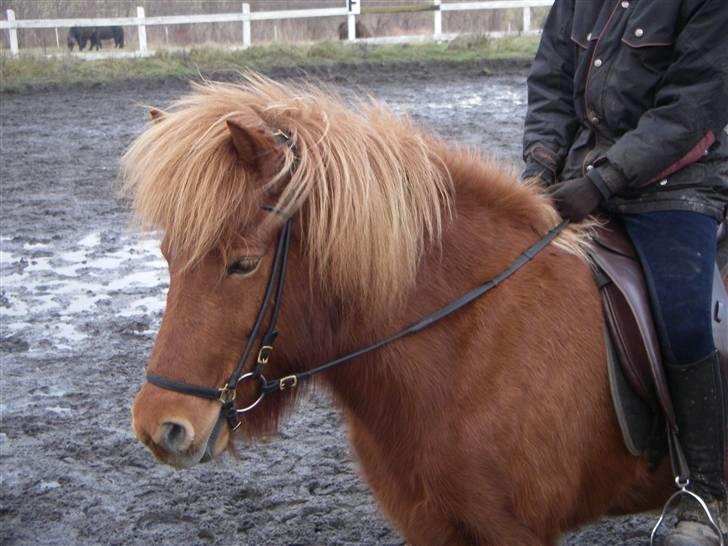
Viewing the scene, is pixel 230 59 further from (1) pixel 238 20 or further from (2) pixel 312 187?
(2) pixel 312 187

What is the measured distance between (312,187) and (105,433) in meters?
2.78

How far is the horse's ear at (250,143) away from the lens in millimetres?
2186

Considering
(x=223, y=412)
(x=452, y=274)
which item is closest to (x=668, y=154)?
(x=452, y=274)

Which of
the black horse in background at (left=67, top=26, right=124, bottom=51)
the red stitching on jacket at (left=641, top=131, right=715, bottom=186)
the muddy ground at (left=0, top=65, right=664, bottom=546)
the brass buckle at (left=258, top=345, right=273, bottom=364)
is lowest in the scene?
the muddy ground at (left=0, top=65, right=664, bottom=546)

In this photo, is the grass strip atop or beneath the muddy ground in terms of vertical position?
atop

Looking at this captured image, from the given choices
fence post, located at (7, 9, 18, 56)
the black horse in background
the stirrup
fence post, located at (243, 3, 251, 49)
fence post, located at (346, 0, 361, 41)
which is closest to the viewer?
the stirrup

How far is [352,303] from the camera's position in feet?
7.98

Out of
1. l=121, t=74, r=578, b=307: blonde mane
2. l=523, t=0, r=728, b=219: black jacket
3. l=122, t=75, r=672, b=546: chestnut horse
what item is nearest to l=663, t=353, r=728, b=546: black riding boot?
l=122, t=75, r=672, b=546: chestnut horse

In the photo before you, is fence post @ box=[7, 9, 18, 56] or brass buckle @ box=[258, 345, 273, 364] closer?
brass buckle @ box=[258, 345, 273, 364]

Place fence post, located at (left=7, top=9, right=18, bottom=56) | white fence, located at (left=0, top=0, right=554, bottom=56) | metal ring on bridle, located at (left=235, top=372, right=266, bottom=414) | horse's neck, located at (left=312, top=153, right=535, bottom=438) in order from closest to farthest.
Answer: metal ring on bridle, located at (left=235, top=372, right=266, bottom=414)
horse's neck, located at (left=312, top=153, right=535, bottom=438)
fence post, located at (left=7, top=9, right=18, bottom=56)
white fence, located at (left=0, top=0, right=554, bottom=56)

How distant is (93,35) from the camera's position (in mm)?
21062

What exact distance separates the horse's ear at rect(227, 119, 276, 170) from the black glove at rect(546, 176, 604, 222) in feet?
3.18

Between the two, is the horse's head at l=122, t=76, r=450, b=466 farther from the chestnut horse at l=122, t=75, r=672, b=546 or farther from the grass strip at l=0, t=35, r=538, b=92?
the grass strip at l=0, t=35, r=538, b=92

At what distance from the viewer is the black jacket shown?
2.64 metres
